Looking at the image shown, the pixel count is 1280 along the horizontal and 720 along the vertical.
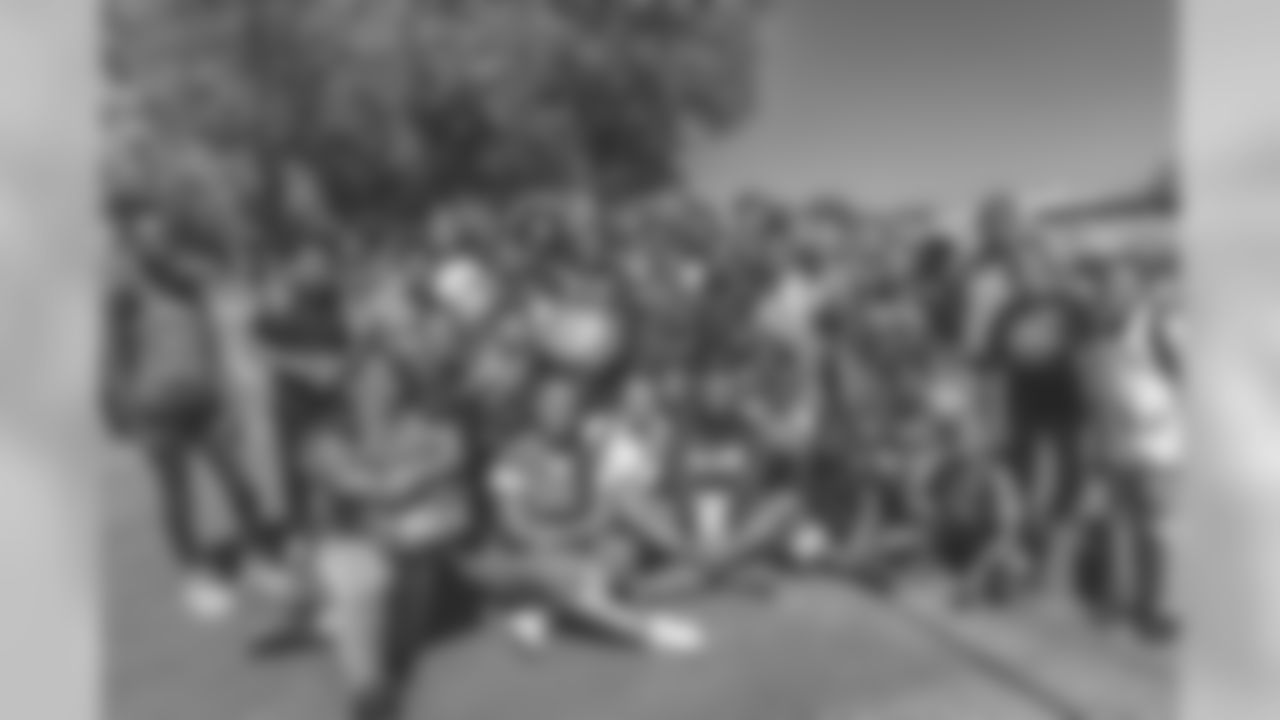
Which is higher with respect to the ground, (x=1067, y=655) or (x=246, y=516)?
(x=246, y=516)

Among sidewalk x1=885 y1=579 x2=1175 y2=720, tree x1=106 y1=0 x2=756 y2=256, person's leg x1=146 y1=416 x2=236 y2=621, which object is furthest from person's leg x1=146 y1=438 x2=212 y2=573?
sidewalk x1=885 y1=579 x2=1175 y2=720

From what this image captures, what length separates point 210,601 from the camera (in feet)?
10.8

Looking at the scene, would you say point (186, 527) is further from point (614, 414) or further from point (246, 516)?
point (614, 414)

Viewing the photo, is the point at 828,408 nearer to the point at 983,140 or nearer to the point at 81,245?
the point at 983,140

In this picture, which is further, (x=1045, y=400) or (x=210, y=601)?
(x=1045, y=400)

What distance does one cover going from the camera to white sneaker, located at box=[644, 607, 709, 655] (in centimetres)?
333

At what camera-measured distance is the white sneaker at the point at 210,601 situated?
3.29 m

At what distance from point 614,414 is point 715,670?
25.2 inches

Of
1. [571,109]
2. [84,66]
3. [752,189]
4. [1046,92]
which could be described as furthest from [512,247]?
[1046,92]

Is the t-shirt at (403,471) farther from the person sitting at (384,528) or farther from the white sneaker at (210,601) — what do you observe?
the white sneaker at (210,601)

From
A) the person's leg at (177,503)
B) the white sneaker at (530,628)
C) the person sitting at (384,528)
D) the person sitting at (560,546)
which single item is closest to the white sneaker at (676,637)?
the person sitting at (560,546)

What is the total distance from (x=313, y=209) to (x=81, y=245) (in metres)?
0.53

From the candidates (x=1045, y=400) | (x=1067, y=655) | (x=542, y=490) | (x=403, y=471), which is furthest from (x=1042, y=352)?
(x=403, y=471)

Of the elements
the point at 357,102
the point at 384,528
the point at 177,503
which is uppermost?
the point at 357,102
